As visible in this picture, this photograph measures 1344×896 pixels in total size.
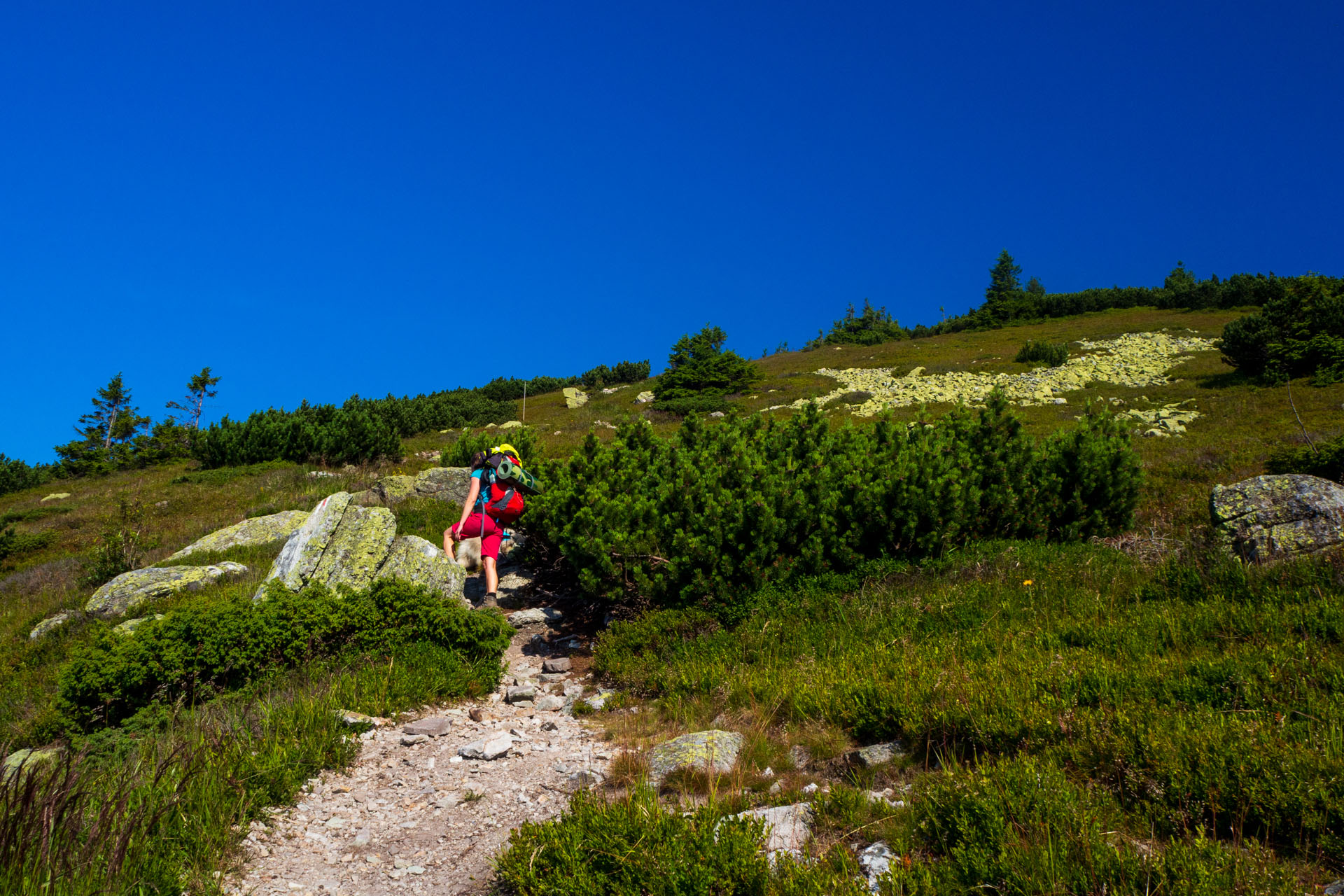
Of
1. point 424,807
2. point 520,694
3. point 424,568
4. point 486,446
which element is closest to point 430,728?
point 520,694

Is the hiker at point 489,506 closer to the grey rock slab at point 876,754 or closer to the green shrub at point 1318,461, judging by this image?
the grey rock slab at point 876,754

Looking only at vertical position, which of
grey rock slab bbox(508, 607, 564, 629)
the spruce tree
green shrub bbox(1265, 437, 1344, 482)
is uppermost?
the spruce tree

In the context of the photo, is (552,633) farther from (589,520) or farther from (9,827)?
A: (9,827)

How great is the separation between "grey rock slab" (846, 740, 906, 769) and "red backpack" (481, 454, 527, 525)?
6789mm

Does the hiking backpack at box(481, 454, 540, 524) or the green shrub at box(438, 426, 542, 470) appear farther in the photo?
the green shrub at box(438, 426, 542, 470)

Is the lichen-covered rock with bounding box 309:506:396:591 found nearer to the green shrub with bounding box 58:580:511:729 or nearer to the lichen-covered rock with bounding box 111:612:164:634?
the green shrub with bounding box 58:580:511:729

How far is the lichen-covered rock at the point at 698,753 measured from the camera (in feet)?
14.8

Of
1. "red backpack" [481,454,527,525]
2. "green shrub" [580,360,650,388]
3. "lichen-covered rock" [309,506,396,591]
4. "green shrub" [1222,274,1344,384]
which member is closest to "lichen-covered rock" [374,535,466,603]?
"lichen-covered rock" [309,506,396,591]

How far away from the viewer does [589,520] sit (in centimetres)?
830

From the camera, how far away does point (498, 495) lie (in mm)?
10227

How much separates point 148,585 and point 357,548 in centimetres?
412

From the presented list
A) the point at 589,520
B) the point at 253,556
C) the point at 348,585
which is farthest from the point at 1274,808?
the point at 253,556

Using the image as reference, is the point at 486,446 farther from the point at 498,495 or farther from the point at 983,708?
the point at 983,708

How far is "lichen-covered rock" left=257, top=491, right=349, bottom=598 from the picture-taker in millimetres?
8930
